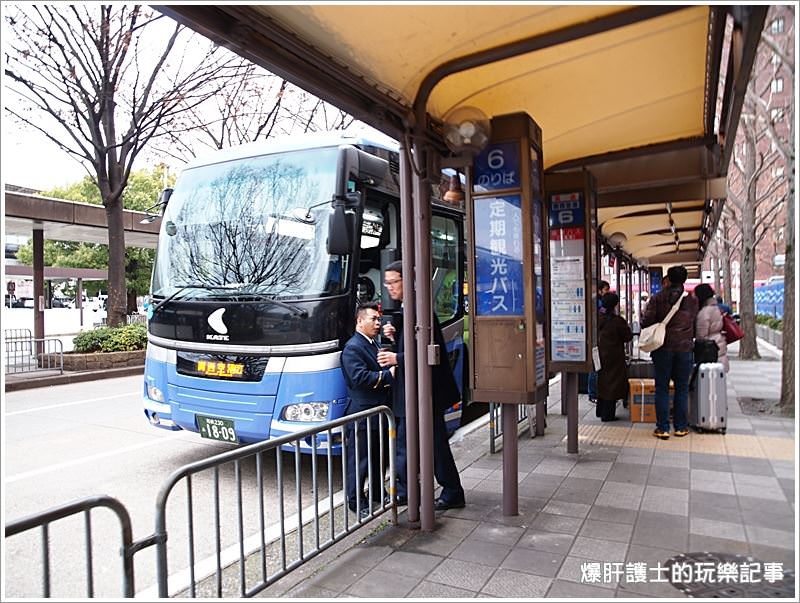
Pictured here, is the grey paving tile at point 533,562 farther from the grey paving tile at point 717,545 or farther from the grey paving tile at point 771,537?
the grey paving tile at point 771,537

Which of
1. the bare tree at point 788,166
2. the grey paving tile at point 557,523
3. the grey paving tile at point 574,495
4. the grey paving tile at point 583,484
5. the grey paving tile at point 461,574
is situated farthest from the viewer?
the grey paving tile at point 583,484

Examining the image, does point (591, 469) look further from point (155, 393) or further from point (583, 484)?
point (155, 393)

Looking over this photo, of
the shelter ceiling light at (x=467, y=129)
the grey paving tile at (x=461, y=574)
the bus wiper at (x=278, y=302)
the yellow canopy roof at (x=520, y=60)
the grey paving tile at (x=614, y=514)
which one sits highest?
the yellow canopy roof at (x=520, y=60)

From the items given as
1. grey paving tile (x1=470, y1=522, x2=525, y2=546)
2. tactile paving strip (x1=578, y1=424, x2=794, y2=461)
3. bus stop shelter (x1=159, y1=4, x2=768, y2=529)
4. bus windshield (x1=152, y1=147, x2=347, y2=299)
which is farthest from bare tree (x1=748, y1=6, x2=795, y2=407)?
bus windshield (x1=152, y1=147, x2=347, y2=299)

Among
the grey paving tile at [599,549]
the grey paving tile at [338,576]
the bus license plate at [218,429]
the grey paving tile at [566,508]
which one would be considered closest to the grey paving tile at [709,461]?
the grey paving tile at [566,508]

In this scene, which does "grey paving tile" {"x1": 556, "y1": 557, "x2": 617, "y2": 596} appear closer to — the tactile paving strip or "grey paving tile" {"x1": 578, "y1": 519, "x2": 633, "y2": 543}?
"grey paving tile" {"x1": 578, "y1": 519, "x2": 633, "y2": 543}

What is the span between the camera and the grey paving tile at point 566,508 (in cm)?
432

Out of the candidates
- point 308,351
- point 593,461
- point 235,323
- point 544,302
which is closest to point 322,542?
point 308,351

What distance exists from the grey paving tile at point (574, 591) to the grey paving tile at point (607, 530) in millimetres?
699

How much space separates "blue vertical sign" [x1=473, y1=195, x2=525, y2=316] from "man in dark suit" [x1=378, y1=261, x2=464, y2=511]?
459 millimetres

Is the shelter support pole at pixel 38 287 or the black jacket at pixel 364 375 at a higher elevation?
the shelter support pole at pixel 38 287

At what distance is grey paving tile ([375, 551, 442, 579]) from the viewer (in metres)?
3.45

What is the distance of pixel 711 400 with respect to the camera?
6645 millimetres

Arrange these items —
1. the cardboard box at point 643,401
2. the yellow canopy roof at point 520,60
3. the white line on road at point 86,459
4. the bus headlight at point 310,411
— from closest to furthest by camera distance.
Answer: the yellow canopy roof at point 520,60 < the bus headlight at point 310,411 < the white line on road at point 86,459 < the cardboard box at point 643,401
